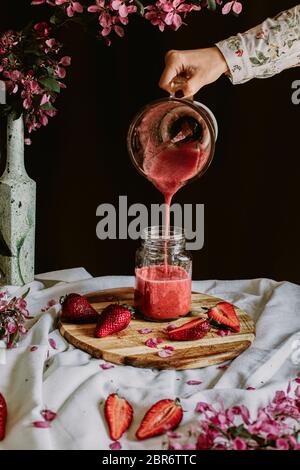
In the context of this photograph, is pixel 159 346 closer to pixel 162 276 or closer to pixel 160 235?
pixel 162 276

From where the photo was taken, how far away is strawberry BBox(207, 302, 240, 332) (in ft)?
5.76

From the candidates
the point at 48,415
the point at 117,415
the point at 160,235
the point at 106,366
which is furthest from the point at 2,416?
the point at 160,235

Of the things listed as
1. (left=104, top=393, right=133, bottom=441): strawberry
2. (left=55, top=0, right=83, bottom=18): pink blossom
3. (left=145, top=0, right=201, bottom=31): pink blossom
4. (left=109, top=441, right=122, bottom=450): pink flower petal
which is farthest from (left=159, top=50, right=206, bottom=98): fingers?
(left=109, top=441, right=122, bottom=450): pink flower petal

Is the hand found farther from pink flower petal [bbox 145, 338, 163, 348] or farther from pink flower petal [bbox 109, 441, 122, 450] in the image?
pink flower petal [bbox 109, 441, 122, 450]

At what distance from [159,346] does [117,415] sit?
36cm

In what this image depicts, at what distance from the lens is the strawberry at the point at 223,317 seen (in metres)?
1.76

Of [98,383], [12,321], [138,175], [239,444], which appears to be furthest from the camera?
[138,175]

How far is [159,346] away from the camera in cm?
165

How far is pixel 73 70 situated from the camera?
7.91 ft

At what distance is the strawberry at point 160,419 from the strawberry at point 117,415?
Result: 0.12ft

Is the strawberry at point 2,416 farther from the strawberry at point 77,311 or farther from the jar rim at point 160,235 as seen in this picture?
the jar rim at point 160,235

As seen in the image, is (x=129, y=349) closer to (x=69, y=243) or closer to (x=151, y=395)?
(x=151, y=395)

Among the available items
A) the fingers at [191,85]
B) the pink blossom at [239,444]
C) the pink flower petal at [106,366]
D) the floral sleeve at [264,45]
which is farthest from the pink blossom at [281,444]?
the floral sleeve at [264,45]

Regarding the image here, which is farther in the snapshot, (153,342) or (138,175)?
(138,175)
